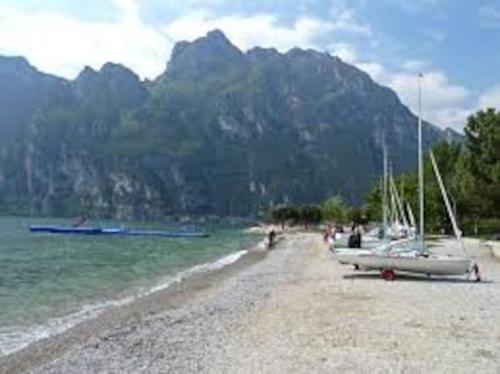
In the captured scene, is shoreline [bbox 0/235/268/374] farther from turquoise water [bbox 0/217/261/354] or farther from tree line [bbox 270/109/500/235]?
tree line [bbox 270/109/500/235]

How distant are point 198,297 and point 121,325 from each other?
10.5 meters

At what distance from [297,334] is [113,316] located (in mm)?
10546

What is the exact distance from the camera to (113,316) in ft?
96.9

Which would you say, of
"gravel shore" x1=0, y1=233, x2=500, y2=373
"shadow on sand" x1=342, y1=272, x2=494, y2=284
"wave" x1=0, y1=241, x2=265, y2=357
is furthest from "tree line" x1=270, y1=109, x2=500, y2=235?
"wave" x1=0, y1=241, x2=265, y2=357

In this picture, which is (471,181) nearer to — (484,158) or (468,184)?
(468,184)

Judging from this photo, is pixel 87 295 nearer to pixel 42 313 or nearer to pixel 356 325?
pixel 42 313

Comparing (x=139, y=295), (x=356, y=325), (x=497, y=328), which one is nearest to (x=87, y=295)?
(x=139, y=295)

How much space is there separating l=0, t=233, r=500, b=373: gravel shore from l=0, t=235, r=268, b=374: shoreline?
0.23 ft

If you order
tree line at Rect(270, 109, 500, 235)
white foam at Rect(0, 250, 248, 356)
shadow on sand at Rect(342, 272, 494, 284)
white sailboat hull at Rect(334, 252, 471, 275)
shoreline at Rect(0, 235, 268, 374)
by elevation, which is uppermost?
tree line at Rect(270, 109, 500, 235)

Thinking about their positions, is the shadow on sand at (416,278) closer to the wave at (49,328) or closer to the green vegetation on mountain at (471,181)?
the wave at (49,328)

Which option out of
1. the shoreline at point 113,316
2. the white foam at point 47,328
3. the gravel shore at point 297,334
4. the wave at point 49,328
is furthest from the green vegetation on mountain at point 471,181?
the white foam at point 47,328

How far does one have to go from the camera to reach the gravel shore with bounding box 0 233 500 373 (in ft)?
56.3

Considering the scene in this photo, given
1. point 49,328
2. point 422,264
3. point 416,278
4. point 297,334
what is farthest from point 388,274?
point 297,334

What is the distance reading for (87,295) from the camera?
3928 centimetres
